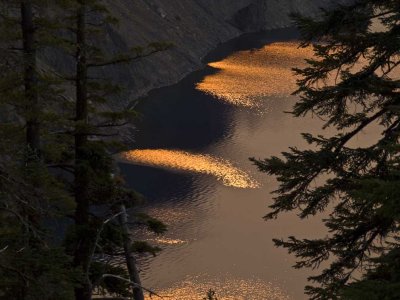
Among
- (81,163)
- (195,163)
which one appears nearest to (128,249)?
(81,163)

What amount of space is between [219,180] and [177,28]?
72395 millimetres

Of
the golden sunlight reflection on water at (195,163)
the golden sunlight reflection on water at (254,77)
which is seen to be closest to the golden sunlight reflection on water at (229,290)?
the golden sunlight reflection on water at (195,163)

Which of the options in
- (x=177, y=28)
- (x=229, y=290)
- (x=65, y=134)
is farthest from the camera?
(x=177, y=28)

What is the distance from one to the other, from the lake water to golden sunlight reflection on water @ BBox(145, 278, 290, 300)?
0.07 meters

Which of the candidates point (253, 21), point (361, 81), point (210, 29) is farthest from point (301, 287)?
point (253, 21)

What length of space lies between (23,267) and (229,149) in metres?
64.2

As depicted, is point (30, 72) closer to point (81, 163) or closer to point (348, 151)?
point (81, 163)

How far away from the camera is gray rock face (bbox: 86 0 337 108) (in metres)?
100

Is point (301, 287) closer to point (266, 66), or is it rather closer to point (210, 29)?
point (266, 66)

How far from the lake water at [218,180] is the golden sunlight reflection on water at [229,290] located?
0.07 metres

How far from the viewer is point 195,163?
6825 centimetres

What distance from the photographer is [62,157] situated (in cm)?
1589

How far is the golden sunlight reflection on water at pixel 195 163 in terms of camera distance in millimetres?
62406

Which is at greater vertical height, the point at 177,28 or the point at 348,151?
the point at 348,151
